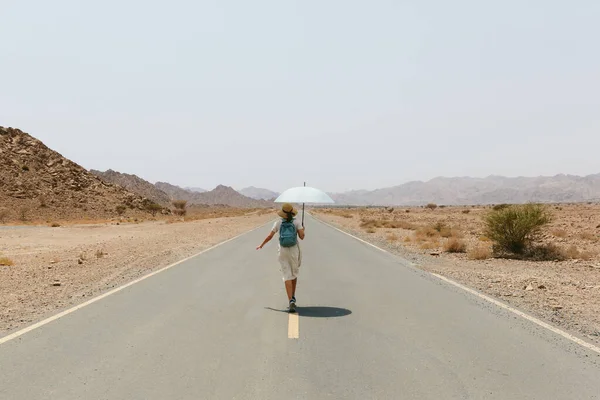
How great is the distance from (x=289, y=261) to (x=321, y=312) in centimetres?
101

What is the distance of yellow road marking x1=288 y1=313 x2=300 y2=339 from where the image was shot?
629cm

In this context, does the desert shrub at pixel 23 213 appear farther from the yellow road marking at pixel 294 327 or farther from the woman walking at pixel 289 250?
the yellow road marking at pixel 294 327

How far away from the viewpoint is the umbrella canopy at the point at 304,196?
938 centimetres

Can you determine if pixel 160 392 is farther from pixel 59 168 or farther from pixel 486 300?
pixel 59 168

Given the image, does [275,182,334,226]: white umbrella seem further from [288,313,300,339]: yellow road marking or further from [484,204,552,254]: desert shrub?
[484,204,552,254]: desert shrub

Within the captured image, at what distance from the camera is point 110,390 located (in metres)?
4.35

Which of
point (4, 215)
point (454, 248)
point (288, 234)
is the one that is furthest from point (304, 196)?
point (4, 215)

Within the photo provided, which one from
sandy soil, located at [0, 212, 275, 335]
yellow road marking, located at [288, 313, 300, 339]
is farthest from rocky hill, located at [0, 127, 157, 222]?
yellow road marking, located at [288, 313, 300, 339]

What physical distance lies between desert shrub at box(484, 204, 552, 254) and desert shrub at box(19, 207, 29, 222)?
47493mm

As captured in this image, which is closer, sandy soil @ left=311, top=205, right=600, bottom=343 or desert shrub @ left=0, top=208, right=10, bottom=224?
sandy soil @ left=311, top=205, right=600, bottom=343

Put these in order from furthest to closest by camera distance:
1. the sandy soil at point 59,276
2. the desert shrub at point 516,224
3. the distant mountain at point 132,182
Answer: the distant mountain at point 132,182 → the desert shrub at point 516,224 → the sandy soil at point 59,276

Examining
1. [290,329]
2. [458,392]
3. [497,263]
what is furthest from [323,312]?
[497,263]

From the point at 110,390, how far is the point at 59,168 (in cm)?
7044

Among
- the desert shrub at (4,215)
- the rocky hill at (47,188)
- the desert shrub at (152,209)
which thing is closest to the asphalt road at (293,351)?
the desert shrub at (4,215)
